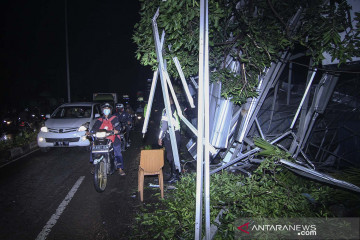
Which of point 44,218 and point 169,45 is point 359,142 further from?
point 44,218

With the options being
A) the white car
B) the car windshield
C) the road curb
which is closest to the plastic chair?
the white car

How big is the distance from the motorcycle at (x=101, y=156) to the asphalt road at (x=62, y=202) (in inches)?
11.5

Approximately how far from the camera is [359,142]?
5281 millimetres

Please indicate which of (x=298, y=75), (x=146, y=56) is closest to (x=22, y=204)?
(x=146, y=56)

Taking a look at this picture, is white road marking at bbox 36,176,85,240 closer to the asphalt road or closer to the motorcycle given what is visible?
the asphalt road

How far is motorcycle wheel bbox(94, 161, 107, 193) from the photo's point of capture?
502 centimetres

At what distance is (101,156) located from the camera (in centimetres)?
Answer: 534

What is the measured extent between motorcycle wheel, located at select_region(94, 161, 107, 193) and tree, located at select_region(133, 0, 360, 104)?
2.90 meters

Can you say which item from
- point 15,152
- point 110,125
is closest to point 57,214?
point 110,125

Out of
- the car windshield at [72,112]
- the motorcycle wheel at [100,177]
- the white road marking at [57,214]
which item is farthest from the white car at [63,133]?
the motorcycle wheel at [100,177]

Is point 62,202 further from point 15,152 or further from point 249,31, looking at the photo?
point 15,152

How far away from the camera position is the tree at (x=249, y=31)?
3168 mm

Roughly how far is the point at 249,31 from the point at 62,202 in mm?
5048

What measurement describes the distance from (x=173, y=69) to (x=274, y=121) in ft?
15.0
